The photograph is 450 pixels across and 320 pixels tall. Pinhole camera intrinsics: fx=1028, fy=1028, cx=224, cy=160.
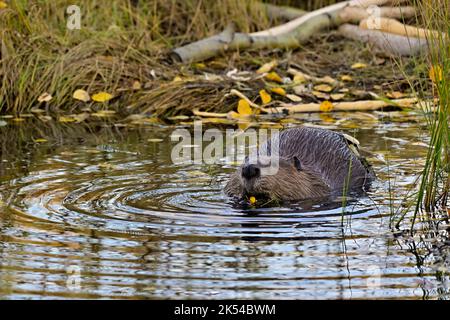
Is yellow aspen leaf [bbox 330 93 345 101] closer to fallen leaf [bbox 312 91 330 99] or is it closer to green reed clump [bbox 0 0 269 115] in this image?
fallen leaf [bbox 312 91 330 99]

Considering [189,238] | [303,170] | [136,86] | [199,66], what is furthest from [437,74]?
[199,66]

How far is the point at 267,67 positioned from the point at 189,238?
4.67 meters

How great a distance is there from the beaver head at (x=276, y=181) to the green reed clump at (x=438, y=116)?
2.45 ft

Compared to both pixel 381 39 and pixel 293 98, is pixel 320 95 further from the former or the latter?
pixel 381 39

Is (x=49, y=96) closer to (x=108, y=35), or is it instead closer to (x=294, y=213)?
(x=108, y=35)

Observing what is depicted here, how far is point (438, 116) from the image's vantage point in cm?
474

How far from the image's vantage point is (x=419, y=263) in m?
4.13

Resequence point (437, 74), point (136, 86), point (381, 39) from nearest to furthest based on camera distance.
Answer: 1. point (437, 74)
2. point (136, 86)
3. point (381, 39)

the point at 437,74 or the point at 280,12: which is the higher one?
the point at 280,12

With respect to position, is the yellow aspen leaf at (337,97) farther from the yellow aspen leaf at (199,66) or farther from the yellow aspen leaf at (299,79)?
the yellow aspen leaf at (199,66)

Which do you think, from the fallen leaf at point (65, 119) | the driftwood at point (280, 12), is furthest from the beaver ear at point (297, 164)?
the driftwood at point (280, 12)
